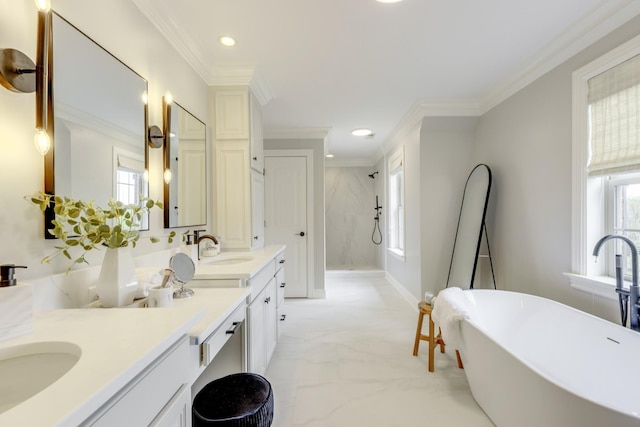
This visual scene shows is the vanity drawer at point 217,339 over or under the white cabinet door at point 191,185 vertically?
under

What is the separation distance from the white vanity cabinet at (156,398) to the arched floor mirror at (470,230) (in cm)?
283

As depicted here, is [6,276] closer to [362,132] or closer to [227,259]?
[227,259]

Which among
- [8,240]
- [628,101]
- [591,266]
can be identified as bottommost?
[591,266]

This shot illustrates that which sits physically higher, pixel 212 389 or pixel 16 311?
pixel 16 311

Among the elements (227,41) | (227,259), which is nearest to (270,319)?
(227,259)

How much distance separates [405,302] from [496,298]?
191 cm

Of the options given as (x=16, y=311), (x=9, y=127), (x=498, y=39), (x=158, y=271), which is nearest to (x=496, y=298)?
(x=498, y=39)

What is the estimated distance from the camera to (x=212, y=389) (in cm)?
137

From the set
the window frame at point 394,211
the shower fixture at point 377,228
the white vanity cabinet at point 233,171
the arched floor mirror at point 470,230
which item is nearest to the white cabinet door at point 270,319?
the white vanity cabinet at point 233,171

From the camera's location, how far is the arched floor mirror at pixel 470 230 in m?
3.04

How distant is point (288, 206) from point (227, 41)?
242 centimetres

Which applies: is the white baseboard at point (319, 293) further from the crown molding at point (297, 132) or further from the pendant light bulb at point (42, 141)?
the pendant light bulb at point (42, 141)

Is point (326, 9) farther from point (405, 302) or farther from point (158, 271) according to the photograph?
point (405, 302)

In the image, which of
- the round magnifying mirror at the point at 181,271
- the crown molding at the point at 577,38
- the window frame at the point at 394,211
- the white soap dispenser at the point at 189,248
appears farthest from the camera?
the window frame at the point at 394,211
